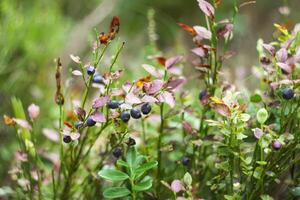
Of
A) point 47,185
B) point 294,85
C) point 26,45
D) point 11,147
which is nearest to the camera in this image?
point 294,85

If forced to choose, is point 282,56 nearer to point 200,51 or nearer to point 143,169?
point 200,51

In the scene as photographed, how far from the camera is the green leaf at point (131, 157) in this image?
2.79ft

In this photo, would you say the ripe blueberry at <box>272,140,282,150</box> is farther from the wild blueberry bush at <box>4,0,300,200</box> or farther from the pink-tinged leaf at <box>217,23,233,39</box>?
the pink-tinged leaf at <box>217,23,233,39</box>

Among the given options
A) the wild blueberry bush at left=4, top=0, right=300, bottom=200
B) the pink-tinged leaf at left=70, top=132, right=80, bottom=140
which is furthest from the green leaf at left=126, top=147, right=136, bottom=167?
the pink-tinged leaf at left=70, top=132, right=80, bottom=140

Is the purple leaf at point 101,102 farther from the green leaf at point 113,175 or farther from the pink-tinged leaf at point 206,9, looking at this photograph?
the pink-tinged leaf at point 206,9

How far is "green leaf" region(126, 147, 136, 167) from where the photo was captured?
0.85m

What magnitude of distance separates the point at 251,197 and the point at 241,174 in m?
0.06

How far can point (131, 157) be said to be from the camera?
855 millimetres

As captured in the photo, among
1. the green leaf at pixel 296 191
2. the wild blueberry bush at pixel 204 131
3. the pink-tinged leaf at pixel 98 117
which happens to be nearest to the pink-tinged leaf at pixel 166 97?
the wild blueberry bush at pixel 204 131

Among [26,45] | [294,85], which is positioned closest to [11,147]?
[26,45]

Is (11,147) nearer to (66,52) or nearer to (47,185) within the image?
(47,185)

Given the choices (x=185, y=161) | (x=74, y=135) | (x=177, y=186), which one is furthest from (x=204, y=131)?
(x=74, y=135)

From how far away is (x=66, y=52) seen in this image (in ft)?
10.3

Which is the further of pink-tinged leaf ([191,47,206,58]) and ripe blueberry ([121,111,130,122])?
pink-tinged leaf ([191,47,206,58])
